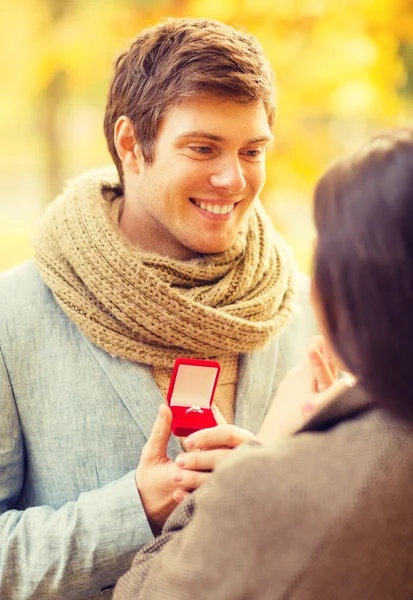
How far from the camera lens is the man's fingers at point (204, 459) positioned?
4.44 feet

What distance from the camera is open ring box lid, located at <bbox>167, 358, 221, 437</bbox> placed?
140cm

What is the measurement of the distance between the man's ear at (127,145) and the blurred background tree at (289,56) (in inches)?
26.2

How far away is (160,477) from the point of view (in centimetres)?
142

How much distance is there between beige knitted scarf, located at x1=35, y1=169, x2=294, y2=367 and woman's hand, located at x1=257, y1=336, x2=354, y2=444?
33 centimetres

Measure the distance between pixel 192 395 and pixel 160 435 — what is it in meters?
0.11

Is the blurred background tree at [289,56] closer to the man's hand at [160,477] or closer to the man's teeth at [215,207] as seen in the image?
the man's teeth at [215,207]

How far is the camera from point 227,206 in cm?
175

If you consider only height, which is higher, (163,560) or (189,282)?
(189,282)

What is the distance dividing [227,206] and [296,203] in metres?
1.83

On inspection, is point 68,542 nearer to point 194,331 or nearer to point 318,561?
point 194,331

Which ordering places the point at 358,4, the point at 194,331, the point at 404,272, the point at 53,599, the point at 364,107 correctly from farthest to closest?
the point at 364,107 < the point at 358,4 < the point at 194,331 < the point at 53,599 < the point at 404,272

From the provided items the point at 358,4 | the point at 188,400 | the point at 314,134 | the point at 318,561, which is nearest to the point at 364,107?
the point at 314,134

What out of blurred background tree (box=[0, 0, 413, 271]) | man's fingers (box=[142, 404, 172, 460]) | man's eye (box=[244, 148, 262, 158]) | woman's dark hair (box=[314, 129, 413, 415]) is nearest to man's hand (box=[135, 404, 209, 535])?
man's fingers (box=[142, 404, 172, 460])

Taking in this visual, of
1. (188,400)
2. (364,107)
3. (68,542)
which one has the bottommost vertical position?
(68,542)
